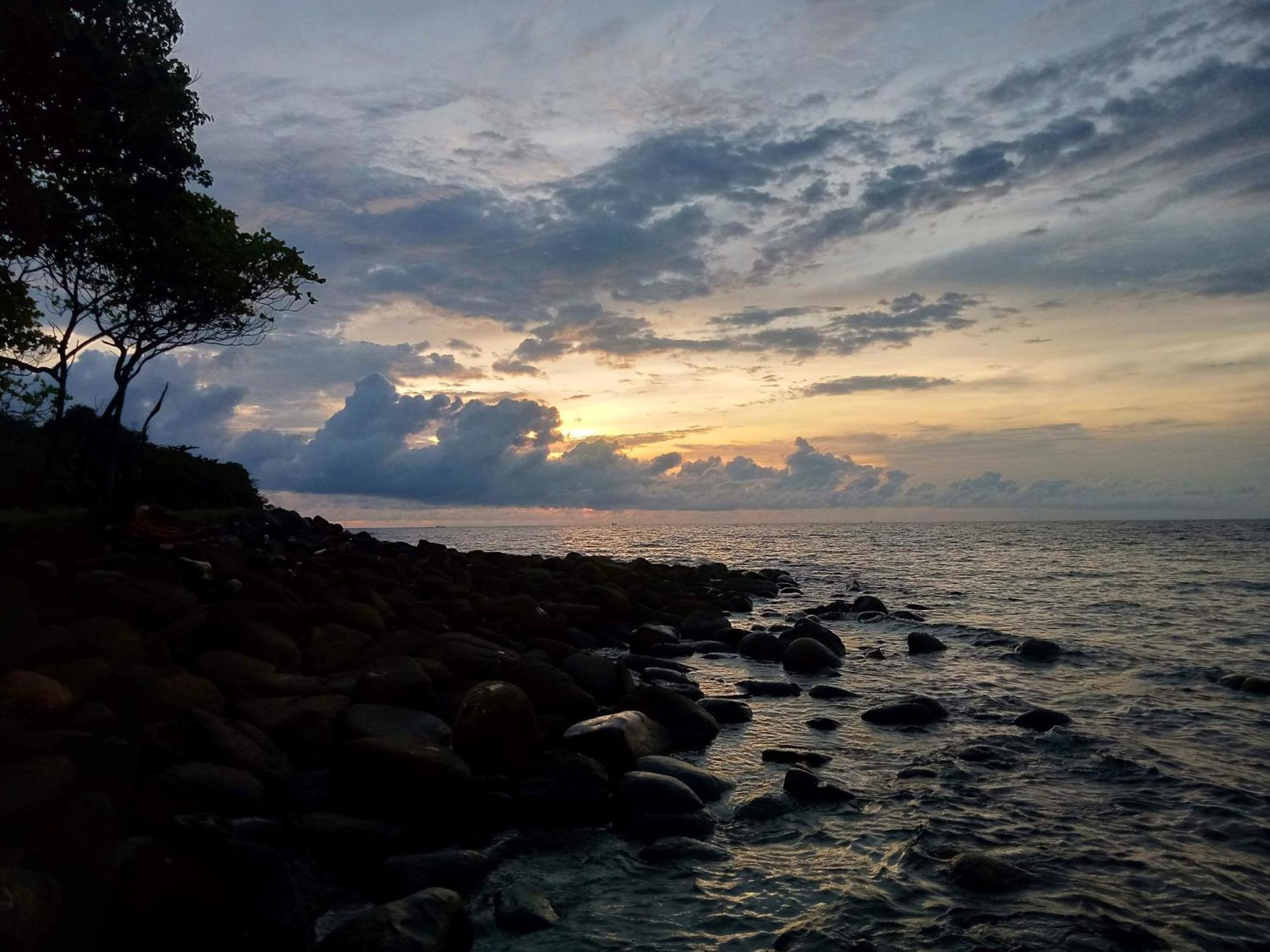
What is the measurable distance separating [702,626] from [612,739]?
32.6 ft

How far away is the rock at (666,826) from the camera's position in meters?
6.59

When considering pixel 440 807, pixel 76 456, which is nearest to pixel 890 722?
pixel 440 807

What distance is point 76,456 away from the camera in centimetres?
2486

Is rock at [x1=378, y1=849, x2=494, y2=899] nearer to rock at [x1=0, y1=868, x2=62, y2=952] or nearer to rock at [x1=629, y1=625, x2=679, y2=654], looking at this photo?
rock at [x1=0, y1=868, x2=62, y2=952]

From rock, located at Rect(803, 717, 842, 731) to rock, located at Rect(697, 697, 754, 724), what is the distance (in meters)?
0.81

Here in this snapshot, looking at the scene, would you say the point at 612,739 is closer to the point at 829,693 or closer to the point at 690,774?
the point at 690,774

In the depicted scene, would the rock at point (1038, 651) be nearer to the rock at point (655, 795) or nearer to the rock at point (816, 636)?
the rock at point (816, 636)

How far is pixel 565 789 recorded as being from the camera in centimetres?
699

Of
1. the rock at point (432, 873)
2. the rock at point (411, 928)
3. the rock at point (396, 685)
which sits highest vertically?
the rock at point (396, 685)

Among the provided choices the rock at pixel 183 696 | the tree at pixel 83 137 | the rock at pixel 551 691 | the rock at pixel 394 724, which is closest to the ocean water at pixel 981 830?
the rock at pixel 551 691

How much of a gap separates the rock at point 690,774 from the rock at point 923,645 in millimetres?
9390

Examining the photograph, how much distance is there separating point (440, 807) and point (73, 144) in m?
16.8

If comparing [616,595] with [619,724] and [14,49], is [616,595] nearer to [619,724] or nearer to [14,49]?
[619,724]

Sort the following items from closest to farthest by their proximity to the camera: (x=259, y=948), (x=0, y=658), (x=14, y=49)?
(x=259, y=948)
(x=0, y=658)
(x=14, y=49)
